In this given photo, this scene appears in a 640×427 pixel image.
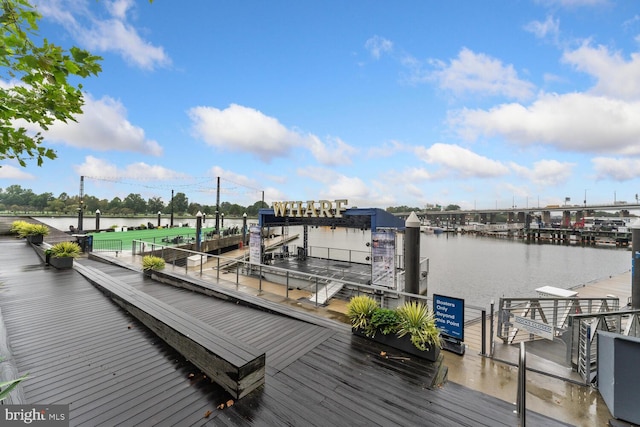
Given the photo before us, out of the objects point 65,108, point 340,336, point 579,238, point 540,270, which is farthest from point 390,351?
point 579,238

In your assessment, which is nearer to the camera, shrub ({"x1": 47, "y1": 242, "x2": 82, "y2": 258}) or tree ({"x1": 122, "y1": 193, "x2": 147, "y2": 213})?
shrub ({"x1": 47, "y1": 242, "x2": 82, "y2": 258})

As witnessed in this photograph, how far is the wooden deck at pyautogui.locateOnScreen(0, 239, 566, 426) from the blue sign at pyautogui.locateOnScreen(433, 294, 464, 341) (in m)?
1.57

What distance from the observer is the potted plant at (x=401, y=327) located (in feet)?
14.0

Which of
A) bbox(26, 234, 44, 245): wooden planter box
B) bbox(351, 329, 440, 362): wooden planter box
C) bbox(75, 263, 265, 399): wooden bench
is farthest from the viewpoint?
bbox(26, 234, 44, 245): wooden planter box

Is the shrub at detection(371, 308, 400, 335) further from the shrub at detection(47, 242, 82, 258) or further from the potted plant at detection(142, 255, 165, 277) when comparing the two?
the shrub at detection(47, 242, 82, 258)

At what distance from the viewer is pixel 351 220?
53.4ft

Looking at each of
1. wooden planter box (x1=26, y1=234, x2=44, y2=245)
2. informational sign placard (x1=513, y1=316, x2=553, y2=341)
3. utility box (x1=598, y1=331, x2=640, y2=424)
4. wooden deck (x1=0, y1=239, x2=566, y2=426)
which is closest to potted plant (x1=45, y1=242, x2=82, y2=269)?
wooden deck (x1=0, y1=239, x2=566, y2=426)

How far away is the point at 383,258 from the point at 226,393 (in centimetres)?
961

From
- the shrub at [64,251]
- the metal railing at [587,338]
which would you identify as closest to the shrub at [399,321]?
the metal railing at [587,338]

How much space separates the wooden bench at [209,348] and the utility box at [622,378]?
193 inches

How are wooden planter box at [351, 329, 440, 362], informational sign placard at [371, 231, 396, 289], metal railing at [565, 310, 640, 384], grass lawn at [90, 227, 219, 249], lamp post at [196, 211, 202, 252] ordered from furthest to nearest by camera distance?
grass lawn at [90, 227, 219, 249]
lamp post at [196, 211, 202, 252]
informational sign placard at [371, 231, 396, 289]
metal railing at [565, 310, 640, 384]
wooden planter box at [351, 329, 440, 362]

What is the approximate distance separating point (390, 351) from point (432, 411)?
4.54ft

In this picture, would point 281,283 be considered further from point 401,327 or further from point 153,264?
point 401,327

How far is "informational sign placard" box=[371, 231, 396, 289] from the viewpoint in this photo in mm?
11789
